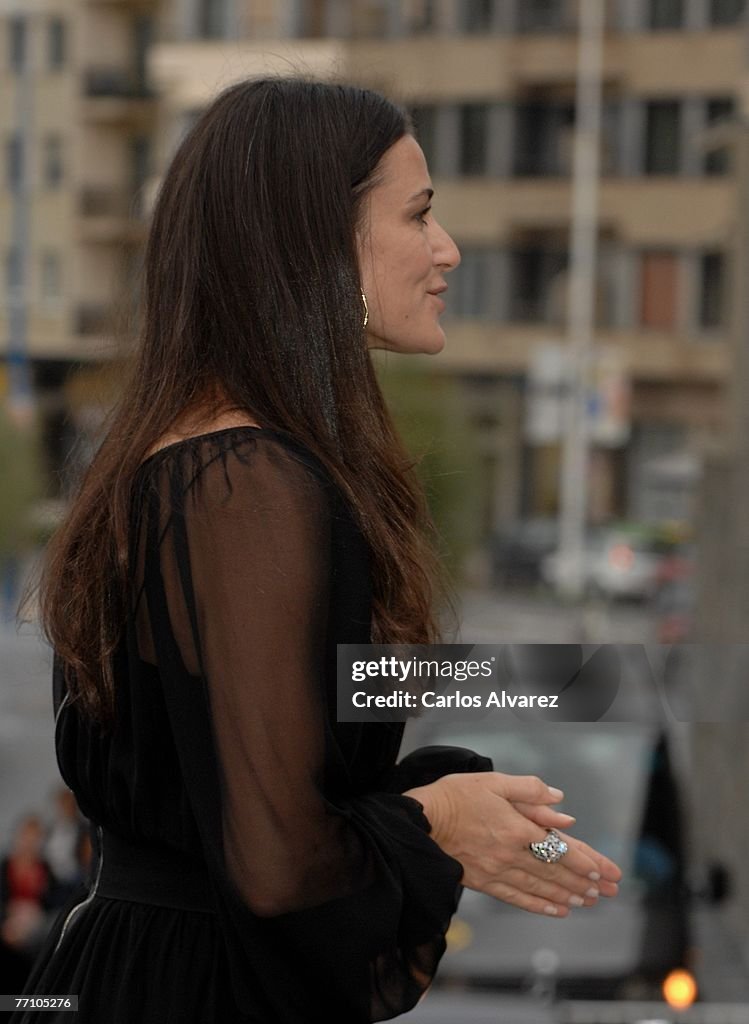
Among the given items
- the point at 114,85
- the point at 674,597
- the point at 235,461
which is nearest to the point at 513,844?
the point at 235,461

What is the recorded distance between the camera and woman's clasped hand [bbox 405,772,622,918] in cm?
A: 165

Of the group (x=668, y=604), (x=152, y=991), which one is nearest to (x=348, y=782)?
(x=152, y=991)

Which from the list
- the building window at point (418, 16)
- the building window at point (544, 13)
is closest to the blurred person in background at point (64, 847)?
the building window at point (418, 16)

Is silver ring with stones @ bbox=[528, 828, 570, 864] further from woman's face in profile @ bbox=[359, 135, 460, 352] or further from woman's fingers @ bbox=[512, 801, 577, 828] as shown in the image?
woman's face in profile @ bbox=[359, 135, 460, 352]

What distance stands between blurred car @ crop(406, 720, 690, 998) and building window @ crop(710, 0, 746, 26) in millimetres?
25634

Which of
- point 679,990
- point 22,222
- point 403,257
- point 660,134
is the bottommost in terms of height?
point 679,990

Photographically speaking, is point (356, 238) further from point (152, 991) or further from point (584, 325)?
point (584, 325)

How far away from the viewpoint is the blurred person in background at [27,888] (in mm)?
4817

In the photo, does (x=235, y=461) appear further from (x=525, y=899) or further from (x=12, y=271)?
(x=12, y=271)

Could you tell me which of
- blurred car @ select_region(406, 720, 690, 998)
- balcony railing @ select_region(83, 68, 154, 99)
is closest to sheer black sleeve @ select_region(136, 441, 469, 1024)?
blurred car @ select_region(406, 720, 690, 998)

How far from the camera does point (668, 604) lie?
78.7 ft

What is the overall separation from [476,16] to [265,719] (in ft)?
99.6

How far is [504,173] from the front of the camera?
30750mm

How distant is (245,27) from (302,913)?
29691 millimetres
